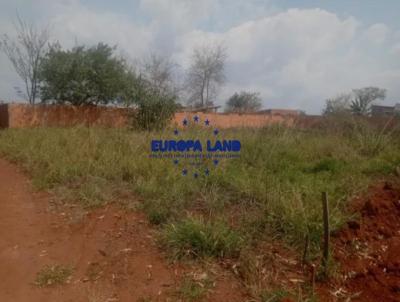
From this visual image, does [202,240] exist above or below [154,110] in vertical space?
below

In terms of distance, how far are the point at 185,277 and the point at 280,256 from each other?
2.57 feet

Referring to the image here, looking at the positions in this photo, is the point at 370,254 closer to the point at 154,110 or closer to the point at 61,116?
the point at 154,110

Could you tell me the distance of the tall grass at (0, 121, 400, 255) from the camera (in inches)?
93.7

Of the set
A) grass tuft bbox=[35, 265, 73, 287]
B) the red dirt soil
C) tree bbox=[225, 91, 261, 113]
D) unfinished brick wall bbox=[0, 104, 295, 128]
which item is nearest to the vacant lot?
the red dirt soil

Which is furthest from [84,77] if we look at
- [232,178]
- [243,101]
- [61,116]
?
[243,101]

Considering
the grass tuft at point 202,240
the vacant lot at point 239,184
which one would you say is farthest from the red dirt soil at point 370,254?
the grass tuft at point 202,240

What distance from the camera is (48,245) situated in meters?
2.38

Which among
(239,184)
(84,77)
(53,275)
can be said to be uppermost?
(84,77)

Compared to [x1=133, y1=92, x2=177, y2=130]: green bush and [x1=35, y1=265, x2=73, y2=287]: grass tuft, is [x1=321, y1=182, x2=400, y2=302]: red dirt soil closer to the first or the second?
[x1=35, y1=265, x2=73, y2=287]: grass tuft

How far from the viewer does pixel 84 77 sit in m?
10.8

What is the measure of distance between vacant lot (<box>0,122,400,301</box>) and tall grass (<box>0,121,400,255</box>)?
1 cm

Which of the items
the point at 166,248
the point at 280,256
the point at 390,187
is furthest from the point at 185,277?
the point at 390,187

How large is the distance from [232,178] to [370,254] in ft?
5.71

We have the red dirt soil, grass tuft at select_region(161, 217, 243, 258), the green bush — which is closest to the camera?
the red dirt soil
